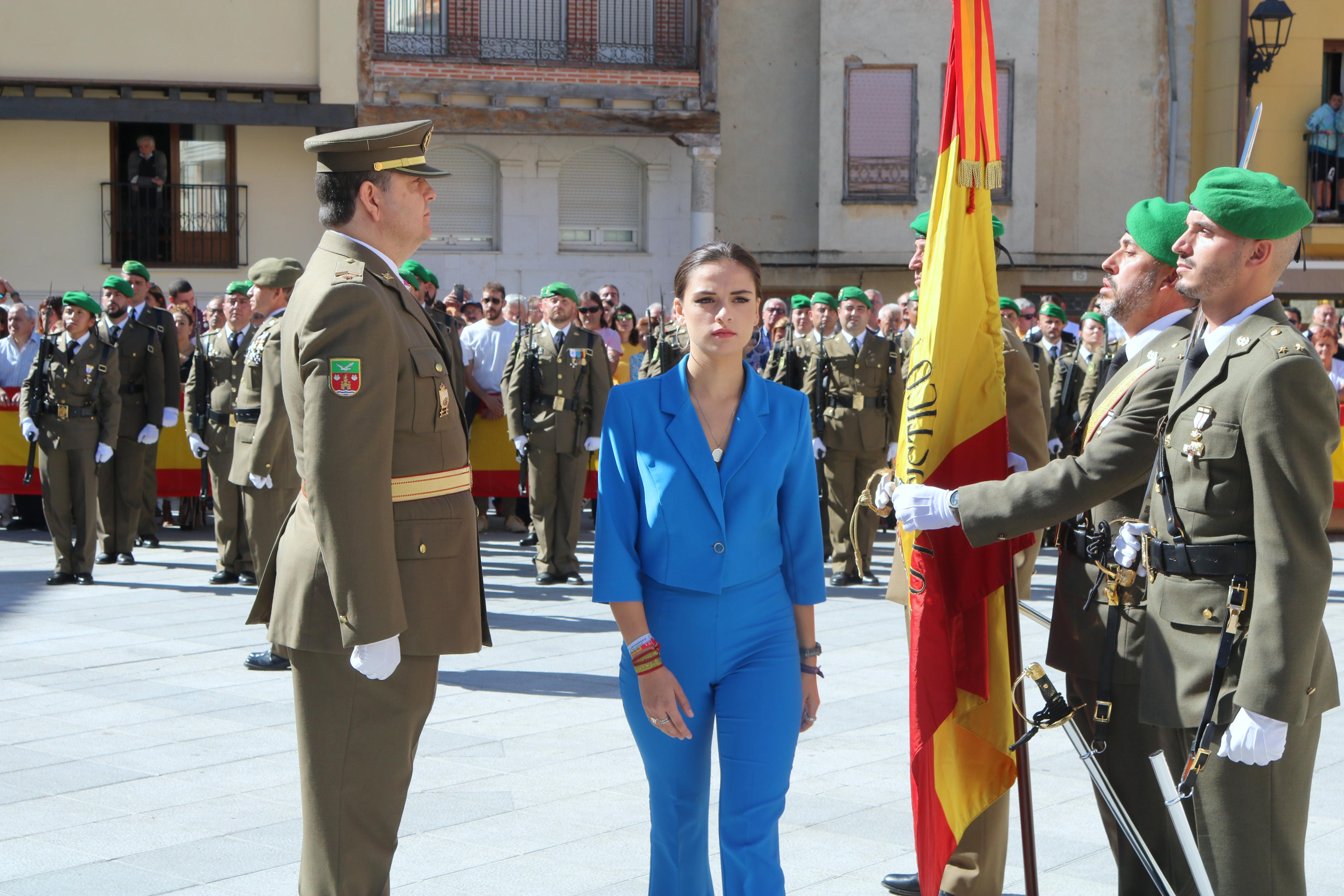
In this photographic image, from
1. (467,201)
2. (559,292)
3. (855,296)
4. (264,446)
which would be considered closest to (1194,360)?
(264,446)

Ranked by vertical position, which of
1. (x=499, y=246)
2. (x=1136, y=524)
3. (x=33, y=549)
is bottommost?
(x=33, y=549)

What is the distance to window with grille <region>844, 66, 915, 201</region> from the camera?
73.2 ft

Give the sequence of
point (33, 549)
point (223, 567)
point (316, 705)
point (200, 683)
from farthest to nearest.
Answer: point (33, 549), point (223, 567), point (200, 683), point (316, 705)

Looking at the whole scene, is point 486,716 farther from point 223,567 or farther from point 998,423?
point 223,567

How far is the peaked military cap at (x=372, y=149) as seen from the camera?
3.47 meters

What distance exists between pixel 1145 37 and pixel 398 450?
22247 mm

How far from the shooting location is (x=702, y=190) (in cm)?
→ 2184

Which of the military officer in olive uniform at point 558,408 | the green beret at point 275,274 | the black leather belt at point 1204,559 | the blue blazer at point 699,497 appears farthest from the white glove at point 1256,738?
the military officer in olive uniform at point 558,408

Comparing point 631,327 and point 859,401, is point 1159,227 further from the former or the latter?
point 631,327

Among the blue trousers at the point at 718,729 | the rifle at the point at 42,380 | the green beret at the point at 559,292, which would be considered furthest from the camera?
the green beret at the point at 559,292

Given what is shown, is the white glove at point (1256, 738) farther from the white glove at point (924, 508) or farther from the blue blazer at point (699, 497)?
the blue blazer at point (699, 497)

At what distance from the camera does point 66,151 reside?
20297 mm

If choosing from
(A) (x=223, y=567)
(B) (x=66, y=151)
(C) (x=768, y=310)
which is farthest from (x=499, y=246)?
(A) (x=223, y=567)

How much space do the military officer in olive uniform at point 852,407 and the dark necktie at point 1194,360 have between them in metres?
7.23
